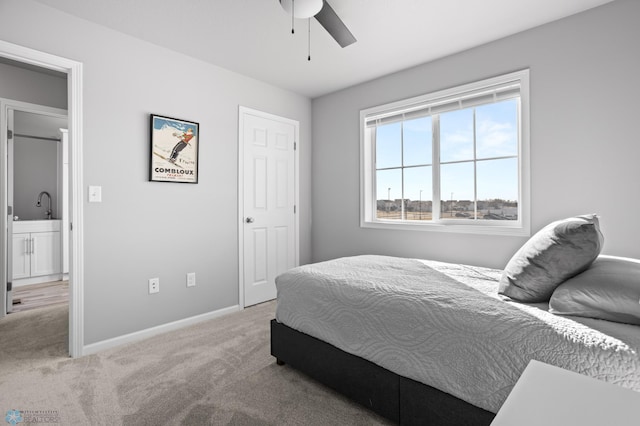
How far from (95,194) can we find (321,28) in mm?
2182

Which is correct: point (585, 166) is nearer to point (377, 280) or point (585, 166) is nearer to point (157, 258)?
point (377, 280)

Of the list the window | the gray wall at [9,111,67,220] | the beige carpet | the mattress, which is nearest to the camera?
the mattress

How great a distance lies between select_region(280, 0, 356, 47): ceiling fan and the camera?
6.40 feet

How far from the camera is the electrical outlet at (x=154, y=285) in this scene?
9.14ft

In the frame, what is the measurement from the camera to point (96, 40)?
248 centimetres

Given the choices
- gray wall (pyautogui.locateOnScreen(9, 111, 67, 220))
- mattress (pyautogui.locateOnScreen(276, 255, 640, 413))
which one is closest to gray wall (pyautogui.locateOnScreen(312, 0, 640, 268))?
mattress (pyautogui.locateOnScreen(276, 255, 640, 413))

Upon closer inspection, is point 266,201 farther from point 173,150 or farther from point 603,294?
point 603,294

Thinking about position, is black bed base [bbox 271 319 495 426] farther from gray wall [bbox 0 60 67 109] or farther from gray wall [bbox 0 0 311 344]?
A: gray wall [bbox 0 60 67 109]

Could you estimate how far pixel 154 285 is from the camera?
281 centimetres

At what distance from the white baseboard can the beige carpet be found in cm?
8

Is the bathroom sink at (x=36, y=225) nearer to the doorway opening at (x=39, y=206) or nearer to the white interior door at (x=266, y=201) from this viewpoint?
the doorway opening at (x=39, y=206)

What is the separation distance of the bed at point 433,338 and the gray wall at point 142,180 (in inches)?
53.0

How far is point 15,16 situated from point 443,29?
3049 millimetres

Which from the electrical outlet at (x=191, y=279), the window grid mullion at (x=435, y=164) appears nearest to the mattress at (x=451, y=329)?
the window grid mullion at (x=435, y=164)
